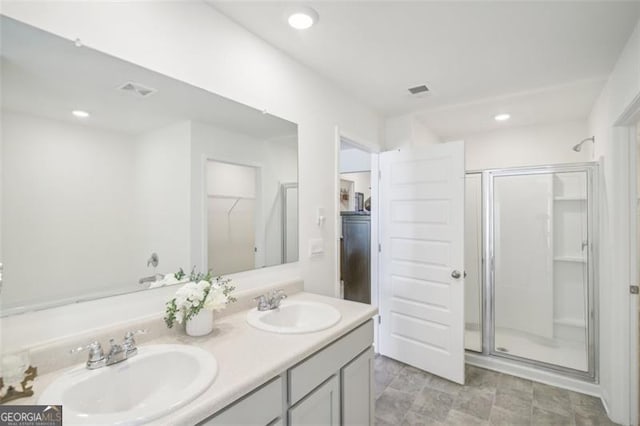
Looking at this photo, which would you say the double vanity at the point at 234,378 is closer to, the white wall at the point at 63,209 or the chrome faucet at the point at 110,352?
the chrome faucet at the point at 110,352

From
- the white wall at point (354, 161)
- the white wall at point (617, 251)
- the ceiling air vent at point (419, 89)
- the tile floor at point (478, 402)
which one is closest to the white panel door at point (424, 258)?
the tile floor at point (478, 402)

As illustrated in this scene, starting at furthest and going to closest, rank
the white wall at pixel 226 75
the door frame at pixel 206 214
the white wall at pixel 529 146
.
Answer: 1. the white wall at pixel 529 146
2. the door frame at pixel 206 214
3. the white wall at pixel 226 75

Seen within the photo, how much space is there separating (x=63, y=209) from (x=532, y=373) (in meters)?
3.43

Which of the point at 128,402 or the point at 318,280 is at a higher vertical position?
the point at 318,280

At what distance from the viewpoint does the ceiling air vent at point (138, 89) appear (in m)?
1.24

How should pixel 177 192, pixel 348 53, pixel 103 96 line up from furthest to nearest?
pixel 348 53
pixel 177 192
pixel 103 96

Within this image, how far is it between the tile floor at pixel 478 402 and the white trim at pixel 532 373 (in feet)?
0.19

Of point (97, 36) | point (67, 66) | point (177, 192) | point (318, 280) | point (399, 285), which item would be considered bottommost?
point (399, 285)

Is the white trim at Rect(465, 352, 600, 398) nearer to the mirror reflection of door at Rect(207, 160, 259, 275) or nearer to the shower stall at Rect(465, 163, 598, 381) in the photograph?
the shower stall at Rect(465, 163, 598, 381)

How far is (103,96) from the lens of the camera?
1.19 metres

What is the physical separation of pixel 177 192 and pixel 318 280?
1205 mm

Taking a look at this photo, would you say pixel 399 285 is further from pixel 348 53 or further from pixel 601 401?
pixel 348 53

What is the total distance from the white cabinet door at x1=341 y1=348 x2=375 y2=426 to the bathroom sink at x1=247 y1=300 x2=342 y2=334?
260mm

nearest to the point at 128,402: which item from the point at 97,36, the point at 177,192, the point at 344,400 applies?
the point at 177,192
